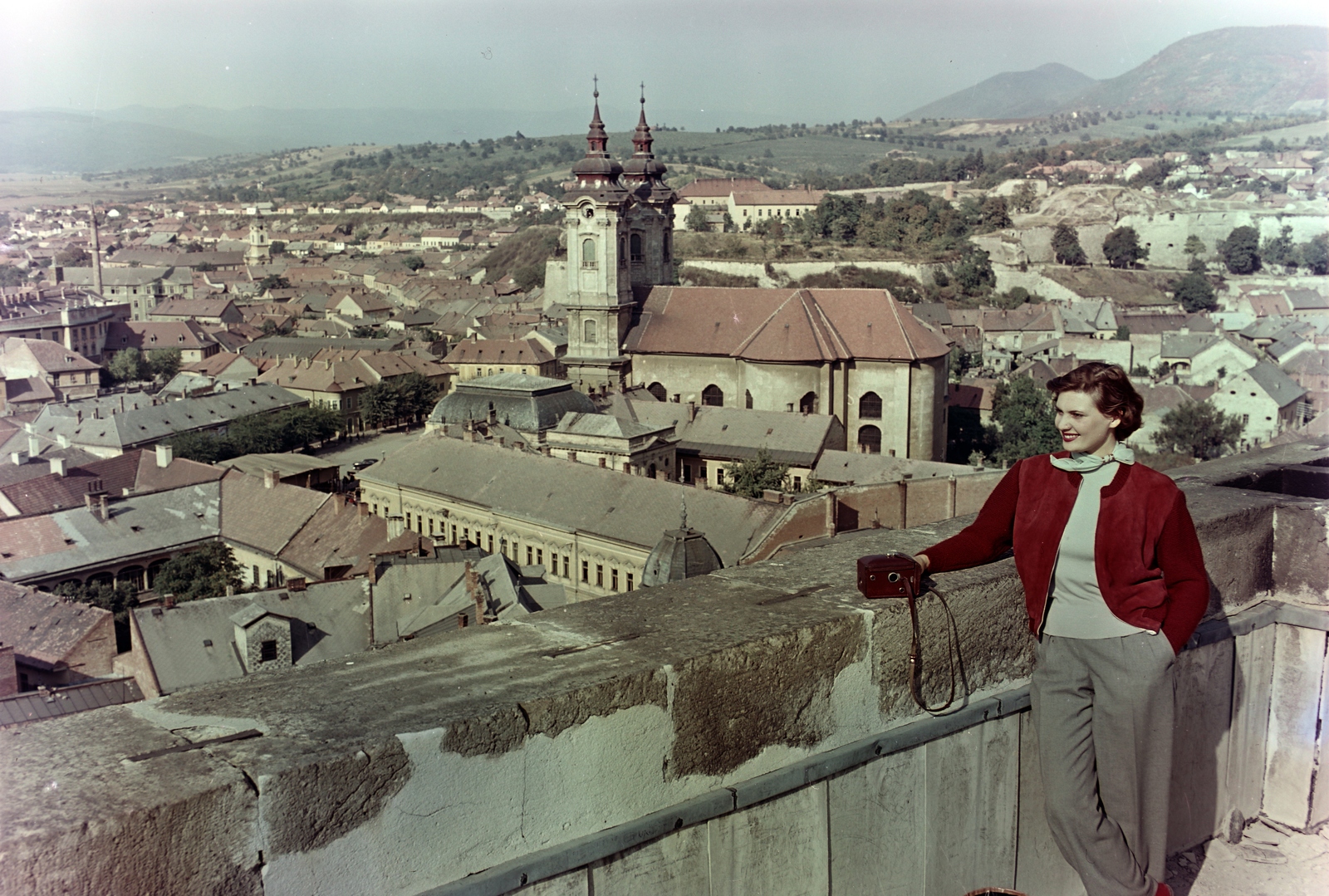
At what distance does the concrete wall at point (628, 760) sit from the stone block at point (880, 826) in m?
0.01

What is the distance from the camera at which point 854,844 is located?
13.0 ft

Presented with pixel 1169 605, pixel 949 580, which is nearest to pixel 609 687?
pixel 949 580

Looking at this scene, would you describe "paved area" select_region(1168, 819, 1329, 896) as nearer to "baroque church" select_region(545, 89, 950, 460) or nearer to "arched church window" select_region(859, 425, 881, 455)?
"baroque church" select_region(545, 89, 950, 460)

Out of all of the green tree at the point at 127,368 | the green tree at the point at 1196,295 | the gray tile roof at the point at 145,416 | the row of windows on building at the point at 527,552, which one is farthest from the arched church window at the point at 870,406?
the green tree at the point at 1196,295

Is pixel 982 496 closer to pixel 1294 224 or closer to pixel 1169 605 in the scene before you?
pixel 1169 605

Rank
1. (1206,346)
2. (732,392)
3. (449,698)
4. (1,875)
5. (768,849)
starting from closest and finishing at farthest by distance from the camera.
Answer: (1,875) → (449,698) → (768,849) → (732,392) → (1206,346)

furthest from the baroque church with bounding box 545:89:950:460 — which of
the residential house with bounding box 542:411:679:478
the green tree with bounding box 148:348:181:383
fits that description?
the green tree with bounding box 148:348:181:383

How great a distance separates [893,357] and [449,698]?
44292mm

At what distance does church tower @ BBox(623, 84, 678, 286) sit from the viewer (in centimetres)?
5247

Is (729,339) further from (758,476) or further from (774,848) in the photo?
(774,848)

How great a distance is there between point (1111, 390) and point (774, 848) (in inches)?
74.3

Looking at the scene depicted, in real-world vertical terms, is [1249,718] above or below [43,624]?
above

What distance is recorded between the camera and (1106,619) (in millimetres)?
3912

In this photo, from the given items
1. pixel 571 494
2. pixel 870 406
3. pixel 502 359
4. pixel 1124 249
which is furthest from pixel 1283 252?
pixel 571 494
